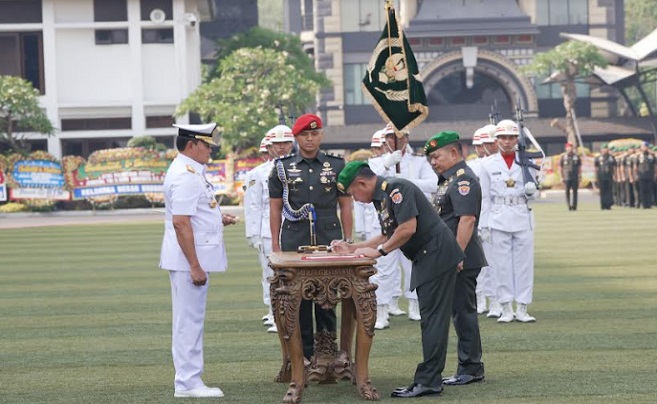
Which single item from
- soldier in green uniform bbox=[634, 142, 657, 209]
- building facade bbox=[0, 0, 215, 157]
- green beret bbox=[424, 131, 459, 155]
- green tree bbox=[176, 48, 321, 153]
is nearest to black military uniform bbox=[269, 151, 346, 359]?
green beret bbox=[424, 131, 459, 155]

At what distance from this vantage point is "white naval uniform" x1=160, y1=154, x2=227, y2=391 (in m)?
10.8

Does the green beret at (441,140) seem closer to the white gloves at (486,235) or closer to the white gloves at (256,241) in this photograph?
the white gloves at (486,235)

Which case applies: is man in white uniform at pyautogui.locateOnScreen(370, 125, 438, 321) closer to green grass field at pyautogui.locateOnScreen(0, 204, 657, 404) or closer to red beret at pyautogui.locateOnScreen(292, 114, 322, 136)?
green grass field at pyautogui.locateOnScreen(0, 204, 657, 404)

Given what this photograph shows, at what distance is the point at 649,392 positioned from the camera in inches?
410

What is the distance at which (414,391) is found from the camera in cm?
1058

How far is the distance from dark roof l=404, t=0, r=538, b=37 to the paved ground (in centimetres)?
2666

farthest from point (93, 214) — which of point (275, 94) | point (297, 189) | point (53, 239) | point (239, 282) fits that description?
point (297, 189)

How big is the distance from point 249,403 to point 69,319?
21.3 ft

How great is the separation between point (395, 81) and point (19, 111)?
4712 centimetres

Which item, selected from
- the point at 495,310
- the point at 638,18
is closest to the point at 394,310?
the point at 495,310

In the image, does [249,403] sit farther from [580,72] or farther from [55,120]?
[580,72]

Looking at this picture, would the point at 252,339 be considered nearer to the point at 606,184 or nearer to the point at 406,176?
the point at 406,176

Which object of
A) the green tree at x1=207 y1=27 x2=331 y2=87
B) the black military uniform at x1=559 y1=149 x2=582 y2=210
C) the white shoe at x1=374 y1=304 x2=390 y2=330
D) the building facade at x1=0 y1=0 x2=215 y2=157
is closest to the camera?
the white shoe at x1=374 y1=304 x2=390 y2=330

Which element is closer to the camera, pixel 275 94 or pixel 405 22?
pixel 275 94
